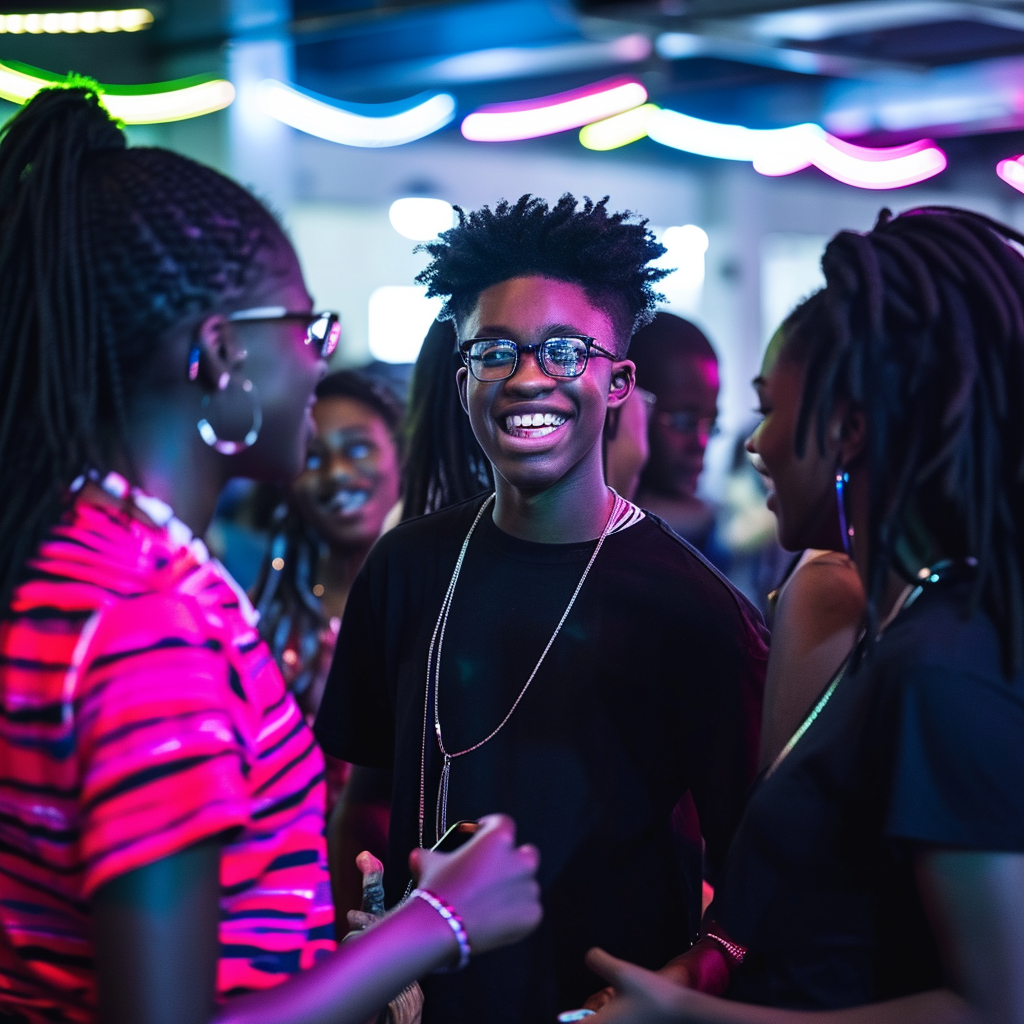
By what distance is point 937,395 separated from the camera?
1.31 meters

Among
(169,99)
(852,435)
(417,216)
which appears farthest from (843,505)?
(417,216)

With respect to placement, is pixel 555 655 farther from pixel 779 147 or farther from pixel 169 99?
pixel 779 147

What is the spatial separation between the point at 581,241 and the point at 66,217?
0.90 m

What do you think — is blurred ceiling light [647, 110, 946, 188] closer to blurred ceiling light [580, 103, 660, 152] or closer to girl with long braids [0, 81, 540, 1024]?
blurred ceiling light [580, 103, 660, 152]

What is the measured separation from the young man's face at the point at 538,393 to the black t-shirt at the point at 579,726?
6.0 inches

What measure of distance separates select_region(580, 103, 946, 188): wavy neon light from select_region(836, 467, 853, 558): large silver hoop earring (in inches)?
329

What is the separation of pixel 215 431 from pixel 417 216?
28.0 feet

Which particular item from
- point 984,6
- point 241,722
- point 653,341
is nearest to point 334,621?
point 653,341

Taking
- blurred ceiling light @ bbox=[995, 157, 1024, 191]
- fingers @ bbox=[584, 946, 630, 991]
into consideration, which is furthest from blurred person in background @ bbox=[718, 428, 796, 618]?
blurred ceiling light @ bbox=[995, 157, 1024, 191]

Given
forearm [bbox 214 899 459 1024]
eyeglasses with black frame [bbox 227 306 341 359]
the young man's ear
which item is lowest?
forearm [bbox 214 899 459 1024]

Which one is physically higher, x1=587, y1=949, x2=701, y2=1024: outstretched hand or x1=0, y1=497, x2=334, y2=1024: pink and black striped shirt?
x1=0, y1=497, x2=334, y2=1024: pink and black striped shirt

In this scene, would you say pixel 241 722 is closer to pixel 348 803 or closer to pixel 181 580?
pixel 181 580

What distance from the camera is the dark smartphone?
1550mm

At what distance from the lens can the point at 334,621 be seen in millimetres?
3441
